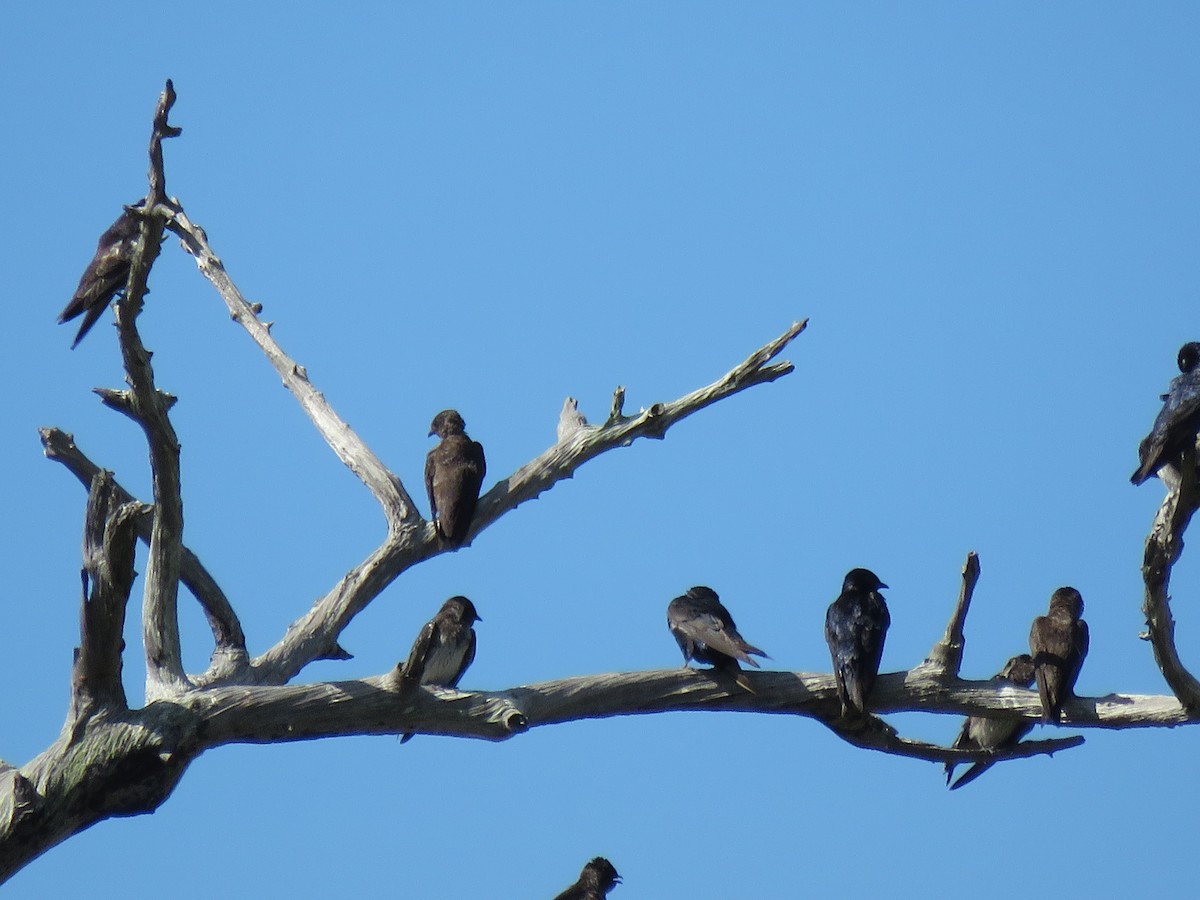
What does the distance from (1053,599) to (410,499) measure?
161 inches

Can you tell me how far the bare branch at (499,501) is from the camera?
9008 millimetres

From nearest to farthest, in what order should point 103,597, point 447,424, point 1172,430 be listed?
point 103,597
point 1172,430
point 447,424

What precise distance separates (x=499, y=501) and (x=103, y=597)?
10.4ft

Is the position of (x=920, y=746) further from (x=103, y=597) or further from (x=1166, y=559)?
(x=103, y=597)

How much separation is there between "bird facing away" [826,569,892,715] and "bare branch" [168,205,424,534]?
257 cm

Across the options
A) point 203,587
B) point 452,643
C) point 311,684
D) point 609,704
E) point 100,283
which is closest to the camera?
point 311,684

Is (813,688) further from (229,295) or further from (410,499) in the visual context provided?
(229,295)

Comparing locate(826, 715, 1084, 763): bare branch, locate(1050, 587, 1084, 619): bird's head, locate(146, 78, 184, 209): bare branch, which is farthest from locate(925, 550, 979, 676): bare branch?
locate(146, 78, 184, 209): bare branch

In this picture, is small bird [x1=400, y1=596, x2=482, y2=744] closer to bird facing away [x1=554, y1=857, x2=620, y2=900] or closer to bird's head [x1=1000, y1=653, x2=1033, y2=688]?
bird facing away [x1=554, y1=857, x2=620, y2=900]

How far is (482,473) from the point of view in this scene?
11.4 meters

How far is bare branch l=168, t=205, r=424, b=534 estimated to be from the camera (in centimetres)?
926

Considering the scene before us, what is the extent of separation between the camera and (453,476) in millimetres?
10617

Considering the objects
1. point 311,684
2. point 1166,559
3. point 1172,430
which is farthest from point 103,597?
point 1172,430

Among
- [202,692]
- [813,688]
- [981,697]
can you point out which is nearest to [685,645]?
[813,688]
